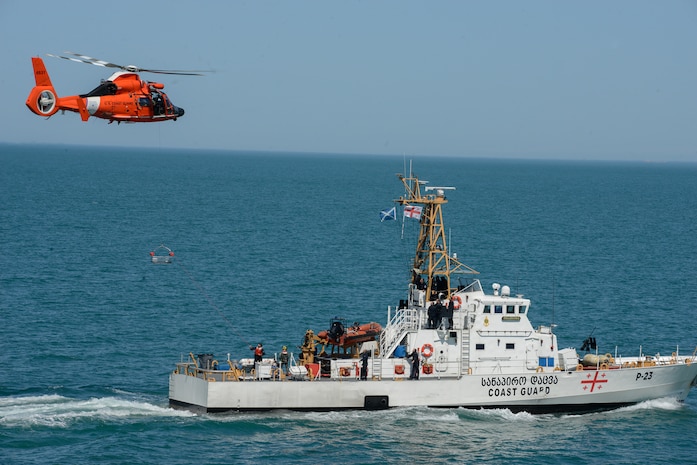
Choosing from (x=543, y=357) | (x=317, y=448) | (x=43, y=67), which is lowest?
(x=317, y=448)

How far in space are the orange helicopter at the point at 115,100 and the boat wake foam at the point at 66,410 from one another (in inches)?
397

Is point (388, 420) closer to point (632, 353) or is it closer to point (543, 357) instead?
point (543, 357)

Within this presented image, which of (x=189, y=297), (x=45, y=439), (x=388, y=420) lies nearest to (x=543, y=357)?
(x=388, y=420)

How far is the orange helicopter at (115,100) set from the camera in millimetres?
A: 33125

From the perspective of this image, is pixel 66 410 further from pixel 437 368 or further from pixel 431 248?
pixel 431 248

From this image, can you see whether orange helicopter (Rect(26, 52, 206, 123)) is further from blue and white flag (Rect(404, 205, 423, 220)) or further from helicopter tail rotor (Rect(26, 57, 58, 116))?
blue and white flag (Rect(404, 205, 423, 220))

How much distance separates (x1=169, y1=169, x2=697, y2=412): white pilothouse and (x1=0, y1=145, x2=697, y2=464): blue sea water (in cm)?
66

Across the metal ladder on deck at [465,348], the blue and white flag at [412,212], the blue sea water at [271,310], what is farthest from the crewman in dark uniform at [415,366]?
the blue and white flag at [412,212]

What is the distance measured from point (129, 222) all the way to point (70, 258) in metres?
25.7

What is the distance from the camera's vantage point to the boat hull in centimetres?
3728

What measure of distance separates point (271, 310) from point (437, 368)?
16913 millimetres

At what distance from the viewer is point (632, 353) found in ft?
153

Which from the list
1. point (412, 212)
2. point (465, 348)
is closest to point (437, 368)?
point (465, 348)

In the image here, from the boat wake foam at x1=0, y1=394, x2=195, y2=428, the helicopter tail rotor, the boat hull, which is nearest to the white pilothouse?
the boat hull
